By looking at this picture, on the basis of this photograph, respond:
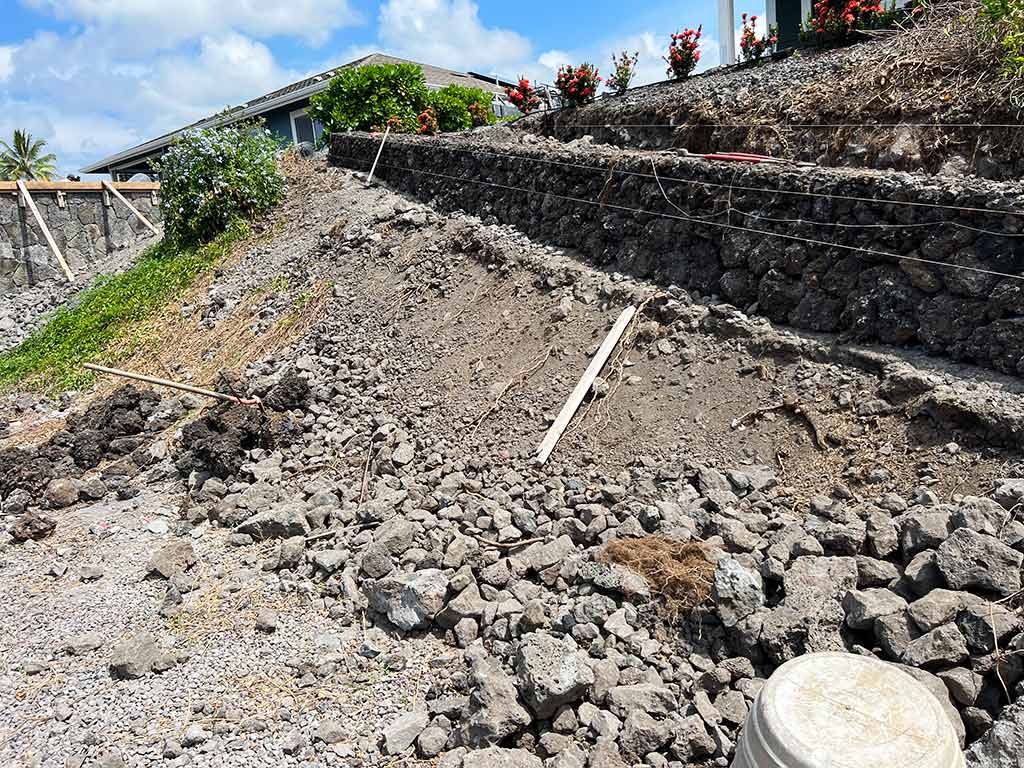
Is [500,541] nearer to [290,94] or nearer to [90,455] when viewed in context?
[90,455]

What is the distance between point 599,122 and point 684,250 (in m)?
6.10

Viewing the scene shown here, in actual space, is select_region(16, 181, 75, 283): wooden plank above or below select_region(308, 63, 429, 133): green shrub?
below

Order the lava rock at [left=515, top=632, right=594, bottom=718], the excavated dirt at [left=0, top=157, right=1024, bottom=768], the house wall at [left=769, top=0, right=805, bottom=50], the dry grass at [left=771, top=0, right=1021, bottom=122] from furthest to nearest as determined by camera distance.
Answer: the house wall at [left=769, top=0, right=805, bottom=50] < the dry grass at [left=771, top=0, right=1021, bottom=122] < the excavated dirt at [left=0, top=157, right=1024, bottom=768] < the lava rock at [left=515, top=632, right=594, bottom=718]

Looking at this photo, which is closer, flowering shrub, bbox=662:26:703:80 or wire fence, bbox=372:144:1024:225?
wire fence, bbox=372:144:1024:225

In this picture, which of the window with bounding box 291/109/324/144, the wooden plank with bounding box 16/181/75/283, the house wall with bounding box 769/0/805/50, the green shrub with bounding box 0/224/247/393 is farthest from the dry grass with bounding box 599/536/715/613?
the window with bounding box 291/109/324/144

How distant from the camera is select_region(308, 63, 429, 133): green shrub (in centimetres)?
1460

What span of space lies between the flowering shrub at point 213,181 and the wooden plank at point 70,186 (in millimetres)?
3122

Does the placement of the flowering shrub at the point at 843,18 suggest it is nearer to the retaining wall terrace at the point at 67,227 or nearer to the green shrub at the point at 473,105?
the green shrub at the point at 473,105

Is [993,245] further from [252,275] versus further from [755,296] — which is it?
[252,275]

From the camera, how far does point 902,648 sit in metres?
3.03

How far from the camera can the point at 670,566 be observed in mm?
3801

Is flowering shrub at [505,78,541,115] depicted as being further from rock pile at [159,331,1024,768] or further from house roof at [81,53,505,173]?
rock pile at [159,331,1024,768]

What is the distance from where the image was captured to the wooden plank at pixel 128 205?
1512 centimetres

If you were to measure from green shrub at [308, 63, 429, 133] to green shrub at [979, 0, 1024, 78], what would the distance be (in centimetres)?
998
